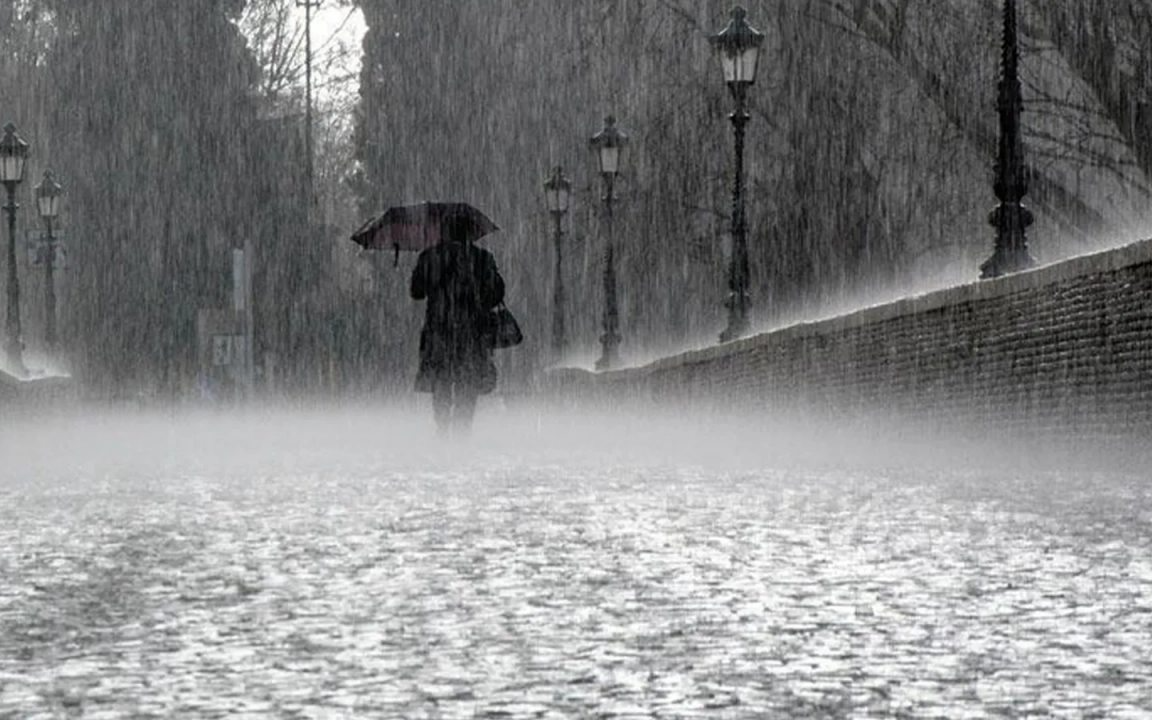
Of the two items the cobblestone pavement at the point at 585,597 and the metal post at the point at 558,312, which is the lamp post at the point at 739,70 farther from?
the metal post at the point at 558,312

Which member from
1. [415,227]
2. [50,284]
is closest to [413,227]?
[415,227]

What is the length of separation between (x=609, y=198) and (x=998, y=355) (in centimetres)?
2235

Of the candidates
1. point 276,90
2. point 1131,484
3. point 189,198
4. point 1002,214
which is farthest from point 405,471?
point 276,90

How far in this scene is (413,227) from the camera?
2842 cm

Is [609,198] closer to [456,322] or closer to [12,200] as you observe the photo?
[12,200]

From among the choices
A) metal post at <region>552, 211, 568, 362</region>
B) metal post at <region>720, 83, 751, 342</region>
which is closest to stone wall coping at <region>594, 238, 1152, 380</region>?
metal post at <region>720, 83, 751, 342</region>

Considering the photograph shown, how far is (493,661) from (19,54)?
6158cm

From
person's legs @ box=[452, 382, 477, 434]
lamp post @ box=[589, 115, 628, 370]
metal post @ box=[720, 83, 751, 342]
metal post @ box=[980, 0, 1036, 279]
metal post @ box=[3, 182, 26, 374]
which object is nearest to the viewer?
metal post @ box=[980, 0, 1036, 279]

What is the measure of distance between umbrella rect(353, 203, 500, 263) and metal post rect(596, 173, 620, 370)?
9196mm

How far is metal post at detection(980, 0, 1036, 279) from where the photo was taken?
19812 mm

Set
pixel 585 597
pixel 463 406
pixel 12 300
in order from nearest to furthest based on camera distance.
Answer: pixel 585 597
pixel 463 406
pixel 12 300

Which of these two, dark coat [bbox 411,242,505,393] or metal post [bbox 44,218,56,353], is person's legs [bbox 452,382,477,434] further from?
metal post [bbox 44,218,56,353]

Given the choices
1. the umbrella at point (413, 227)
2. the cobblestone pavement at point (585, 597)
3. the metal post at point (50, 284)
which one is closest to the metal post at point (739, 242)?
the umbrella at point (413, 227)

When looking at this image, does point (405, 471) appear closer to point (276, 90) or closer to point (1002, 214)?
point (1002, 214)
